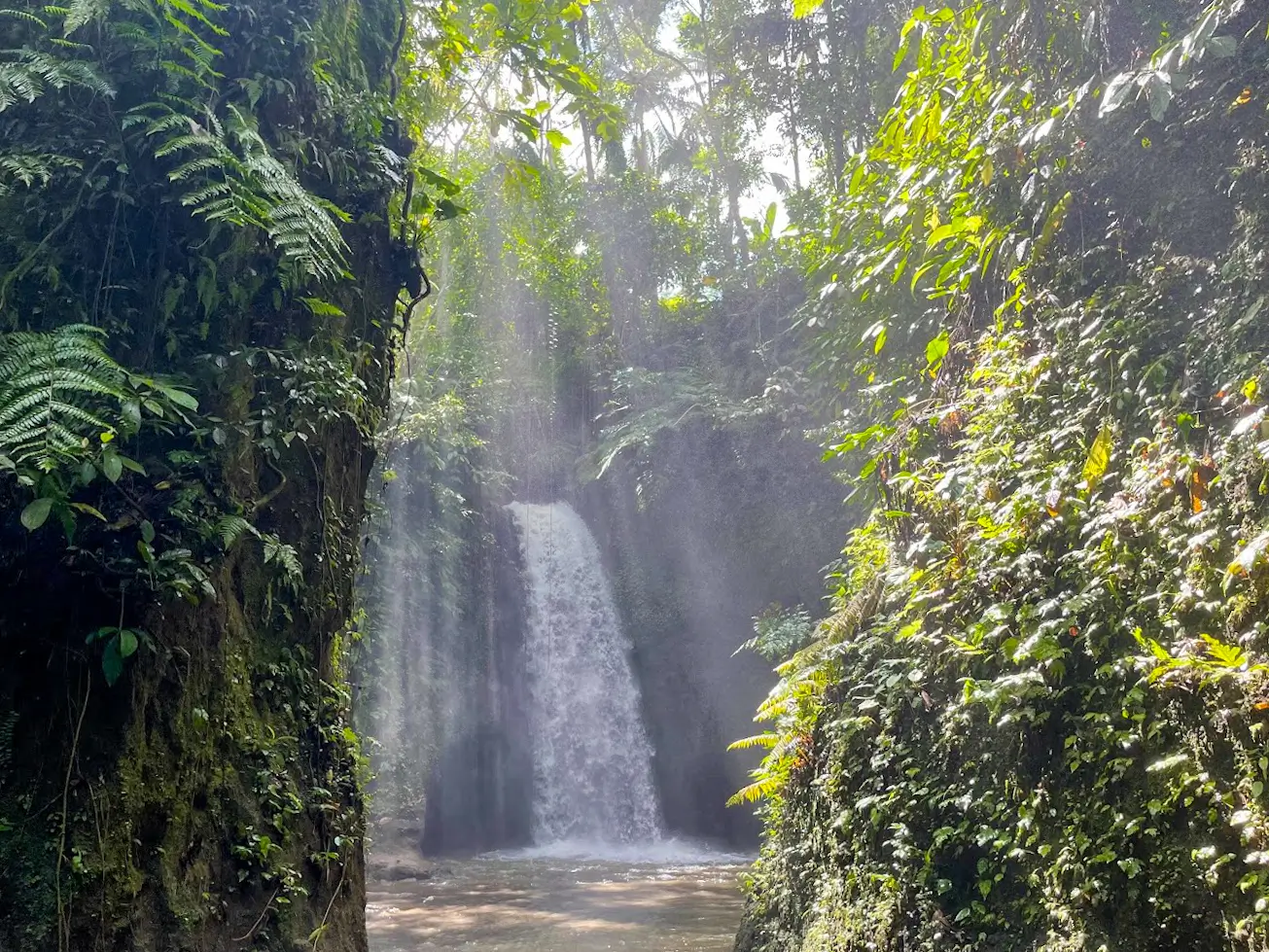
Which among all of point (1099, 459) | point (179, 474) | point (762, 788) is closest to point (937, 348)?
point (1099, 459)

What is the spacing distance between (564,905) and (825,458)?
6622 mm

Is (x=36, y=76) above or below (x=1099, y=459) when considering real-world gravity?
above

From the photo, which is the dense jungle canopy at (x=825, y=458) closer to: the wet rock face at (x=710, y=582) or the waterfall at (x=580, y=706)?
the wet rock face at (x=710, y=582)

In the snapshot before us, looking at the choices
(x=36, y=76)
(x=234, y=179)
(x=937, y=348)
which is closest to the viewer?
(x=36, y=76)

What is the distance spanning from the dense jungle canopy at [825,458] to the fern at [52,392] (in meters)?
0.02

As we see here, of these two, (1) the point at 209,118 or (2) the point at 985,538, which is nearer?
(1) the point at 209,118

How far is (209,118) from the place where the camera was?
11.2 ft

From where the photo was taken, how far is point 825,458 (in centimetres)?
538

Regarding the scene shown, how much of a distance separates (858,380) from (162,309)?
6.32 m

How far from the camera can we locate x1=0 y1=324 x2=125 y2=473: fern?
2.49 metres

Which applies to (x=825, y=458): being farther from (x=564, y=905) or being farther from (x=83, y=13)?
(x=564, y=905)

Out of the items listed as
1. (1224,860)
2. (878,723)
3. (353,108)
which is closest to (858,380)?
(878,723)

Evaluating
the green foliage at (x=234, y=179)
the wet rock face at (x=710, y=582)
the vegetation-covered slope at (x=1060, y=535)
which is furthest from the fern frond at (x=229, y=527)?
the wet rock face at (x=710, y=582)

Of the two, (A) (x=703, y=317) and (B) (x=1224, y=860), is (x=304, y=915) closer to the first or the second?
(B) (x=1224, y=860)
